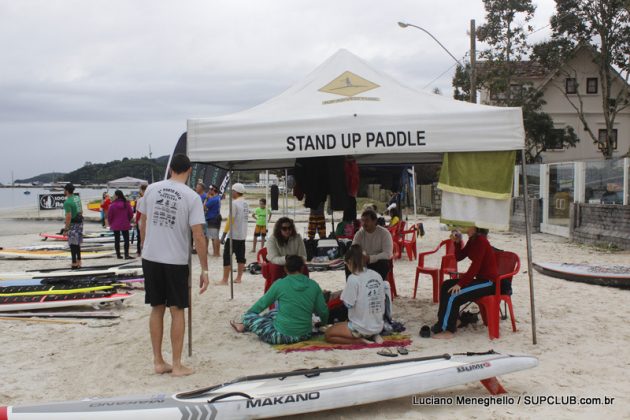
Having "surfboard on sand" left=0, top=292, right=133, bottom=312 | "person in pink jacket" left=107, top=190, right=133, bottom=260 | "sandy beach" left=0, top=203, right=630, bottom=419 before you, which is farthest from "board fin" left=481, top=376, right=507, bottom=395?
"person in pink jacket" left=107, top=190, right=133, bottom=260

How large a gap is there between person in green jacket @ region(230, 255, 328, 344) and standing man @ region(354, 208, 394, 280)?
1.35 meters

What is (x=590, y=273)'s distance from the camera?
943cm

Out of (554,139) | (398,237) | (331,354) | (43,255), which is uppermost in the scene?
(554,139)

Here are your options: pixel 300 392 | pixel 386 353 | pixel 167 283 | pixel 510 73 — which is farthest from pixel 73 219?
pixel 510 73

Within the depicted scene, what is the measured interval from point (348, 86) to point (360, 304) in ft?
7.70

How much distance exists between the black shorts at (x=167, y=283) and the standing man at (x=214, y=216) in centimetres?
796

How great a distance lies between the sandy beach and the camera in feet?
14.5

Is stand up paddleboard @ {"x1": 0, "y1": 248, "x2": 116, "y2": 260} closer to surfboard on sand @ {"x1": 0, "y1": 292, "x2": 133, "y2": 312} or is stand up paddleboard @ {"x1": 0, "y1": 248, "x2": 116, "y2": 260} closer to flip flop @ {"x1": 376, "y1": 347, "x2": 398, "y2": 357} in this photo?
surfboard on sand @ {"x1": 0, "y1": 292, "x2": 133, "y2": 312}

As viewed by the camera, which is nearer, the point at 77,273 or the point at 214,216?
the point at 77,273

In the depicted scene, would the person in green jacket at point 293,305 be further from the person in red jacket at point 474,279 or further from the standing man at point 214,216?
the standing man at point 214,216

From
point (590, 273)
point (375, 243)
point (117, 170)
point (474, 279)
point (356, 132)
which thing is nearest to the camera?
point (356, 132)

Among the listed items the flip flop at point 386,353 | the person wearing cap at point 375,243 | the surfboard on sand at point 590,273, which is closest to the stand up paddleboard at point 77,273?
the person wearing cap at point 375,243

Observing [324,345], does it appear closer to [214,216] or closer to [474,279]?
[474,279]

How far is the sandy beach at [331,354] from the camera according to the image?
443 centimetres
